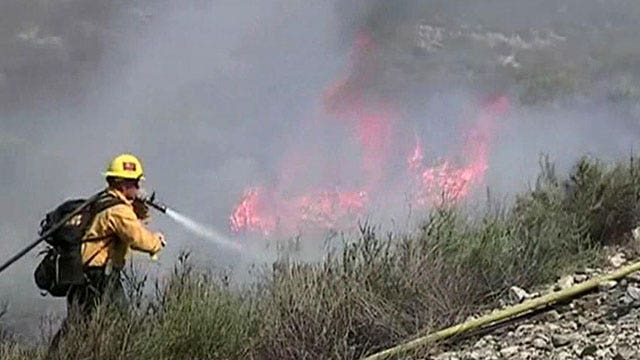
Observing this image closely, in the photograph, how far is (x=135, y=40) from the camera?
19.2 m

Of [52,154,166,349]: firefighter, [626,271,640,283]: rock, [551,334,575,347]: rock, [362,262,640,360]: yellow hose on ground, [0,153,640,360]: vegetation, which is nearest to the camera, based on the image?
[551,334,575,347]: rock

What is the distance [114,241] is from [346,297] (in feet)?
5.05

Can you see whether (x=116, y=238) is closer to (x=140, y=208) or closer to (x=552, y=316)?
(x=140, y=208)

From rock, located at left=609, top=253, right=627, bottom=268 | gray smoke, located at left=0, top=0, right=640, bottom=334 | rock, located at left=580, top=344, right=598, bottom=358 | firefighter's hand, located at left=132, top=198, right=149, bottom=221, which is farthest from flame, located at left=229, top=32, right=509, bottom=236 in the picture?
rock, located at left=580, top=344, right=598, bottom=358

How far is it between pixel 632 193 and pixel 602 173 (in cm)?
37

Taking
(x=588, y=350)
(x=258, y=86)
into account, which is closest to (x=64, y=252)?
(x=588, y=350)

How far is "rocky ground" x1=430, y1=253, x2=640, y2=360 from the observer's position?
17.1 feet

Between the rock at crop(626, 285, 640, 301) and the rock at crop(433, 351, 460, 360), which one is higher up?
the rock at crop(626, 285, 640, 301)

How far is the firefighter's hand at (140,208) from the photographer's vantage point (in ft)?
23.1

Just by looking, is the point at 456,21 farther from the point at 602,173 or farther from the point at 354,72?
the point at 602,173

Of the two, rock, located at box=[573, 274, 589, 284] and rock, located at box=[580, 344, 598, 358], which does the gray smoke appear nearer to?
rock, located at box=[573, 274, 589, 284]

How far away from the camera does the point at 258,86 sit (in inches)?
688

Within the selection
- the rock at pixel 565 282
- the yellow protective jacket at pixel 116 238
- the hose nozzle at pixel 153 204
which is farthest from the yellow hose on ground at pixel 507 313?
the hose nozzle at pixel 153 204

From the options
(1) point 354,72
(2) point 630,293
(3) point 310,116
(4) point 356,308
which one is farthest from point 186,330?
(1) point 354,72
